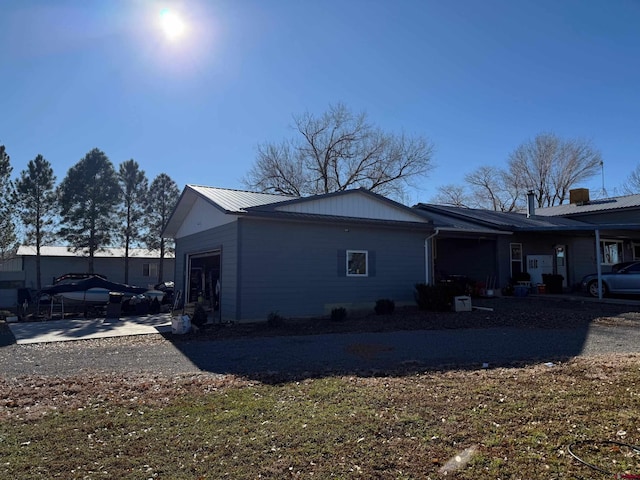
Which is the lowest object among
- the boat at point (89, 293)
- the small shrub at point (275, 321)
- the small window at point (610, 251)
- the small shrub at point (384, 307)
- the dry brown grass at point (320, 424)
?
the dry brown grass at point (320, 424)

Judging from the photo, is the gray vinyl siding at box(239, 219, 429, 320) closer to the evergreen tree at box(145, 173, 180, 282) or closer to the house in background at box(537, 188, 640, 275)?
the house in background at box(537, 188, 640, 275)

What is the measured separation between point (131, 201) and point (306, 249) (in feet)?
80.7

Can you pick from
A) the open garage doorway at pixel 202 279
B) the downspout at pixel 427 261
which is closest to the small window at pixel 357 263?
the downspout at pixel 427 261

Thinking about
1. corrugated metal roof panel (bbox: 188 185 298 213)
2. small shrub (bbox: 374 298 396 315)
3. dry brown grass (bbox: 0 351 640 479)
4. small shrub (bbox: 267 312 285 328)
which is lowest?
dry brown grass (bbox: 0 351 640 479)

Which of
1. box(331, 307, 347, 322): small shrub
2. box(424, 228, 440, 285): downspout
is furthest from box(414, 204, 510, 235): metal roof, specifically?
box(331, 307, 347, 322): small shrub

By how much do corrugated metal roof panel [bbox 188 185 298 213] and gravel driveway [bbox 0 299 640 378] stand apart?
3.54 meters

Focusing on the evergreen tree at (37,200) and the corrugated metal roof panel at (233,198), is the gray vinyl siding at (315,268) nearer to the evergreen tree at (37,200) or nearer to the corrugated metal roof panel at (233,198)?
the corrugated metal roof panel at (233,198)

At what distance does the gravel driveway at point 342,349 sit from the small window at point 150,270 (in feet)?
86.0

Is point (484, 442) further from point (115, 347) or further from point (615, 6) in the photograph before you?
point (615, 6)

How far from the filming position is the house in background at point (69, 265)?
30484 millimetres

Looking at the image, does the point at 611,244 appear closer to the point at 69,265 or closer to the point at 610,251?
the point at 610,251

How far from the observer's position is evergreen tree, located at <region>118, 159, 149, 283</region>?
32.5 metres

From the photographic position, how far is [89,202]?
3053 cm

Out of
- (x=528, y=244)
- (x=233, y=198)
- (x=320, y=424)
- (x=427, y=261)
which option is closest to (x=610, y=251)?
(x=528, y=244)
